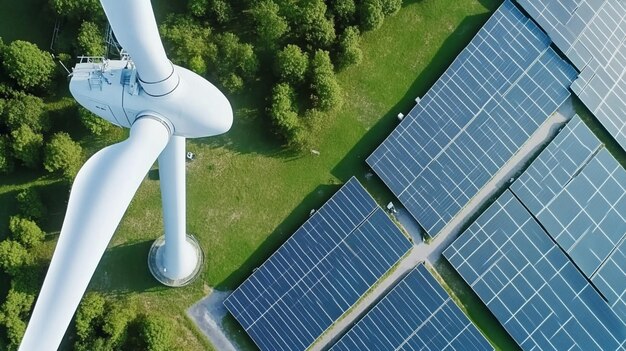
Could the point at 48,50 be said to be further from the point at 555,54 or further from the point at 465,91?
the point at 555,54

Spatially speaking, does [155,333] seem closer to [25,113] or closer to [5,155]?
[5,155]

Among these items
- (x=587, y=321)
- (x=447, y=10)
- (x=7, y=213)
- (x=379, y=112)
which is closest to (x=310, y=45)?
(x=379, y=112)

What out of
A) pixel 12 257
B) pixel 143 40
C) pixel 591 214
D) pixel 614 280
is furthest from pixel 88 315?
pixel 614 280

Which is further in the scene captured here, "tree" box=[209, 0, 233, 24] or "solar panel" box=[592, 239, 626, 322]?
"tree" box=[209, 0, 233, 24]

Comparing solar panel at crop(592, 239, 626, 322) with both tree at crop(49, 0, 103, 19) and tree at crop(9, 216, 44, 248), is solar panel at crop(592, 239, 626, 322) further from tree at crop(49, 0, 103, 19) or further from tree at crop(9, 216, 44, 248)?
tree at crop(49, 0, 103, 19)

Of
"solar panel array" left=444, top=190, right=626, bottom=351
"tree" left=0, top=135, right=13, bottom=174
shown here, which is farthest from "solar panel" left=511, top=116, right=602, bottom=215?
"tree" left=0, top=135, right=13, bottom=174

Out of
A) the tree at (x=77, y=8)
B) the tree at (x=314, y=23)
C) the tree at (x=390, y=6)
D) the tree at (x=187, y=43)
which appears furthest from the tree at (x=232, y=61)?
the tree at (x=390, y=6)
